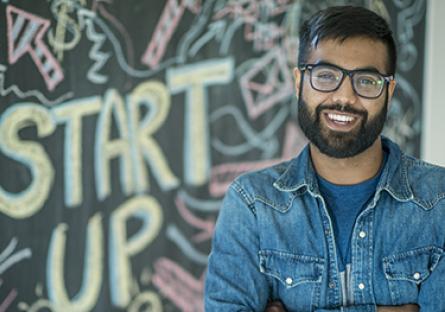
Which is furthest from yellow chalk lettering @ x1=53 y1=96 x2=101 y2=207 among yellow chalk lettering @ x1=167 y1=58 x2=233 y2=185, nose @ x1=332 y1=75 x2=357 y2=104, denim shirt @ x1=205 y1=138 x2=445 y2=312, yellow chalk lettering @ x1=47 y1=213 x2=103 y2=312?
nose @ x1=332 y1=75 x2=357 y2=104

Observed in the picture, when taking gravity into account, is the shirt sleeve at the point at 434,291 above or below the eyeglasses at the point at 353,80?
below

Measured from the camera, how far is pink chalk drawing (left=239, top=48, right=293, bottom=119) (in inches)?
102

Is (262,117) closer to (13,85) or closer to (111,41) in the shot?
(111,41)

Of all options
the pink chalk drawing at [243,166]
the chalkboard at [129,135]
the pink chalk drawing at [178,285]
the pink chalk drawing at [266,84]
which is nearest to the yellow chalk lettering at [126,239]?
the chalkboard at [129,135]

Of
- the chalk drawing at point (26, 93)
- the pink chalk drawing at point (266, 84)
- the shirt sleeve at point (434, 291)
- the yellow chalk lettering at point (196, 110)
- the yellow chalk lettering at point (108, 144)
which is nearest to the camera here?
the shirt sleeve at point (434, 291)

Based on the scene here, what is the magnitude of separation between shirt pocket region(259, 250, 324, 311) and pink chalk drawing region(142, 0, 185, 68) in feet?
3.67

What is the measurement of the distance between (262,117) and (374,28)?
1.12 metres

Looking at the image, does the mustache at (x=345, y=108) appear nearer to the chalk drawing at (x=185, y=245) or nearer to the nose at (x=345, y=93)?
the nose at (x=345, y=93)

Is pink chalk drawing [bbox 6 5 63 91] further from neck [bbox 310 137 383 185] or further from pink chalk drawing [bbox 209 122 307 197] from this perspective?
neck [bbox 310 137 383 185]

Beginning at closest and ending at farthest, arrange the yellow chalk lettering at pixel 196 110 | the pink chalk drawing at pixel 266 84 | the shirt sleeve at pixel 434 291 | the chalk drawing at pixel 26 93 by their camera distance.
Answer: the shirt sleeve at pixel 434 291 < the chalk drawing at pixel 26 93 < the yellow chalk lettering at pixel 196 110 < the pink chalk drawing at pixel 266 84

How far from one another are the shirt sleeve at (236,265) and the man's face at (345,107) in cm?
24

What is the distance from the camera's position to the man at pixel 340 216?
58.4 inches

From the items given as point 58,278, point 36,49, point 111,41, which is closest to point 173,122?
point 111,41

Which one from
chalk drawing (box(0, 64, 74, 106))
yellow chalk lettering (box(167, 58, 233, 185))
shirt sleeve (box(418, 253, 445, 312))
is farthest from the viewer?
Result: yellow chalk lettering (box(167, 58, 233, 185))
